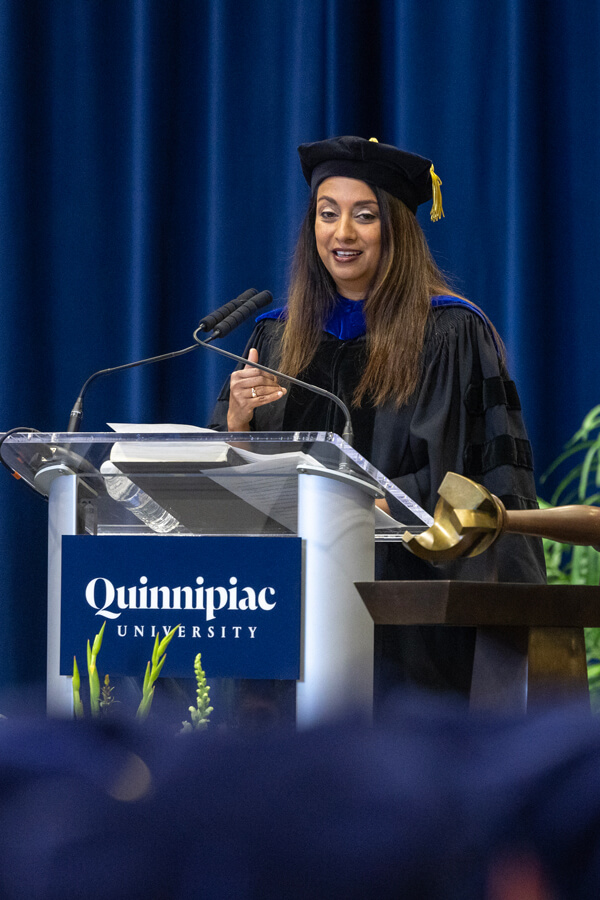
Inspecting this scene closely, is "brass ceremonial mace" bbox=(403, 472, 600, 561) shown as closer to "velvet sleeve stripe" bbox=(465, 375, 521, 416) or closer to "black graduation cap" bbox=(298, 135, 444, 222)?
"velvet sleeve stripe" bbox=(465, 375, 521, 416)

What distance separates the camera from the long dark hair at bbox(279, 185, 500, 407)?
6.81 ft

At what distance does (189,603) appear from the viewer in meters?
1.04

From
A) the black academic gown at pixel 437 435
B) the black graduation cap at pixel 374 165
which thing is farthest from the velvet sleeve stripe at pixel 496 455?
the black graduation cap at pixel 374 165

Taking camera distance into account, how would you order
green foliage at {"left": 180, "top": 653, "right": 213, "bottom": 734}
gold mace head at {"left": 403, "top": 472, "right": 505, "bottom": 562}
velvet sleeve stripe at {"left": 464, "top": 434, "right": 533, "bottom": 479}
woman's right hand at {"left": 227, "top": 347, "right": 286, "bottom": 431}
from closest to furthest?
1. green foliage at {"left": 180, "top": 653, "right": 213, "bottom": 734}
2. gold mace head at {"left": 403, "top": 472, "right": 505, "bottom": 562}
3. woman's right hand at {"left": 227, "top": 347, "right": 286, "bottom": 431}
4. velvet sleeve stripe at {"left": 464, "top": 434, "right": 533, "bottom": 479}

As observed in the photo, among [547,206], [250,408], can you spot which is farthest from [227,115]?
[250,408]

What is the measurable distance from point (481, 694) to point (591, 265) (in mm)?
2504

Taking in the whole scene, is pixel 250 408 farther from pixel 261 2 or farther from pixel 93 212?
pixel 261 2

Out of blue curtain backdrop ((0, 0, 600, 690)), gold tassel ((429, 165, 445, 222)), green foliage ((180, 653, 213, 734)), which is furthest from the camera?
blue curtain backdrop ((0, 0, 600, 690))

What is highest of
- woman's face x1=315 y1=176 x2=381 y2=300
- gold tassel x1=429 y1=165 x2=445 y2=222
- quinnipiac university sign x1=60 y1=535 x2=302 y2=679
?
gold tassel x1=429 y1=165 x2=445 y2=222

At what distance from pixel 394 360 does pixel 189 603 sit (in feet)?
3.71

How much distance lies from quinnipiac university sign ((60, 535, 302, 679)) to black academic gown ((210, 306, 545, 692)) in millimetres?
649

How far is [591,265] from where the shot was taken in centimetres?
334

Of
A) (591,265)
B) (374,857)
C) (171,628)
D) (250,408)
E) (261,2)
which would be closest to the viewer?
(374,857)

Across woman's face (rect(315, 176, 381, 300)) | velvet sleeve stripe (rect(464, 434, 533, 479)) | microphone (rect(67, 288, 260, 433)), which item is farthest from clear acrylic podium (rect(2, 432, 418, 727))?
woman's face (rect(315, 176, 381, 300))
